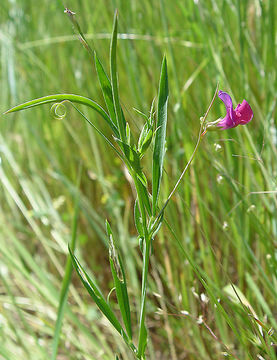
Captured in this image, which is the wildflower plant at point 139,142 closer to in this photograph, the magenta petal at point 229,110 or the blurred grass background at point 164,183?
the magenta petal at point 229,110

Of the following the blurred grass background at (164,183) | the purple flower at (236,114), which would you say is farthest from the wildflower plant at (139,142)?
the blurred grass background at (164,183)

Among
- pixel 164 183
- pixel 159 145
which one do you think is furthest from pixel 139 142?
pixel 164 183

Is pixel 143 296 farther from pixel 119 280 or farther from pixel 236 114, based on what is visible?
pixel 236 114

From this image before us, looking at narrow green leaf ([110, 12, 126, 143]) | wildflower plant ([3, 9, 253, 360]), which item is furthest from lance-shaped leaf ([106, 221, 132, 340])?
narrow green leaf ([110, 12, 126, 143])

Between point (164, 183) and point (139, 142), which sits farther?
point (164, 183)

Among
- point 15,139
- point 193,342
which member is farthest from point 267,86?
point 15,139

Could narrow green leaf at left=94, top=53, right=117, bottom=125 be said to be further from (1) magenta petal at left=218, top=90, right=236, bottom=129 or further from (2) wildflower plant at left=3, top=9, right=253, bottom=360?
(1) magenta petal at left=218, top=90, right=236, bottom=129
